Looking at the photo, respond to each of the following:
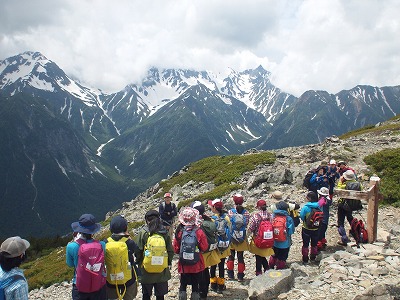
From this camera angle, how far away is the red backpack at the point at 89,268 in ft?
24.8

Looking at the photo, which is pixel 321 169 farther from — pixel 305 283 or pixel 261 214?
pixel 305 283

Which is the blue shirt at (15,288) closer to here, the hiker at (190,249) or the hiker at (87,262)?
the hiker at (87,262)

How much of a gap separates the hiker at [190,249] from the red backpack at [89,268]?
2.36m

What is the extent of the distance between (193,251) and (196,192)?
27.1 m

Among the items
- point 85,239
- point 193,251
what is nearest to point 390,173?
point 193,251

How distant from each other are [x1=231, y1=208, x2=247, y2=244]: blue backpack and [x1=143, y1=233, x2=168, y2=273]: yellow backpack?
3.12 metres

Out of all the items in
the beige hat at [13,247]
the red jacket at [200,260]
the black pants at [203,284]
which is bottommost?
the black pants at [203,284]

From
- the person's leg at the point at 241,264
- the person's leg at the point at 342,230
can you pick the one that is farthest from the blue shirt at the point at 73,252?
the person's leg at the point at 342,230

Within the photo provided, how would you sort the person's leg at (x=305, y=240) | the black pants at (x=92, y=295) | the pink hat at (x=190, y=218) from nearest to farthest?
the black pants at (x=92, y=295)
the pink hat at (x=190, y=218)
the person's leg at (x=305, y=240)

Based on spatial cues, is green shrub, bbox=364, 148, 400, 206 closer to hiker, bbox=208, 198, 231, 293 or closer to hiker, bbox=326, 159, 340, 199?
hiker, bbox=326, 159, 340, 199

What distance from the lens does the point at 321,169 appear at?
51.2 feet

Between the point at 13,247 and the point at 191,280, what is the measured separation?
4.96m

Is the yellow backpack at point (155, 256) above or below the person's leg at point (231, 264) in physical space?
above

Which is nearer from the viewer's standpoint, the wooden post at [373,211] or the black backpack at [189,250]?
the black backpack at [189,250]
